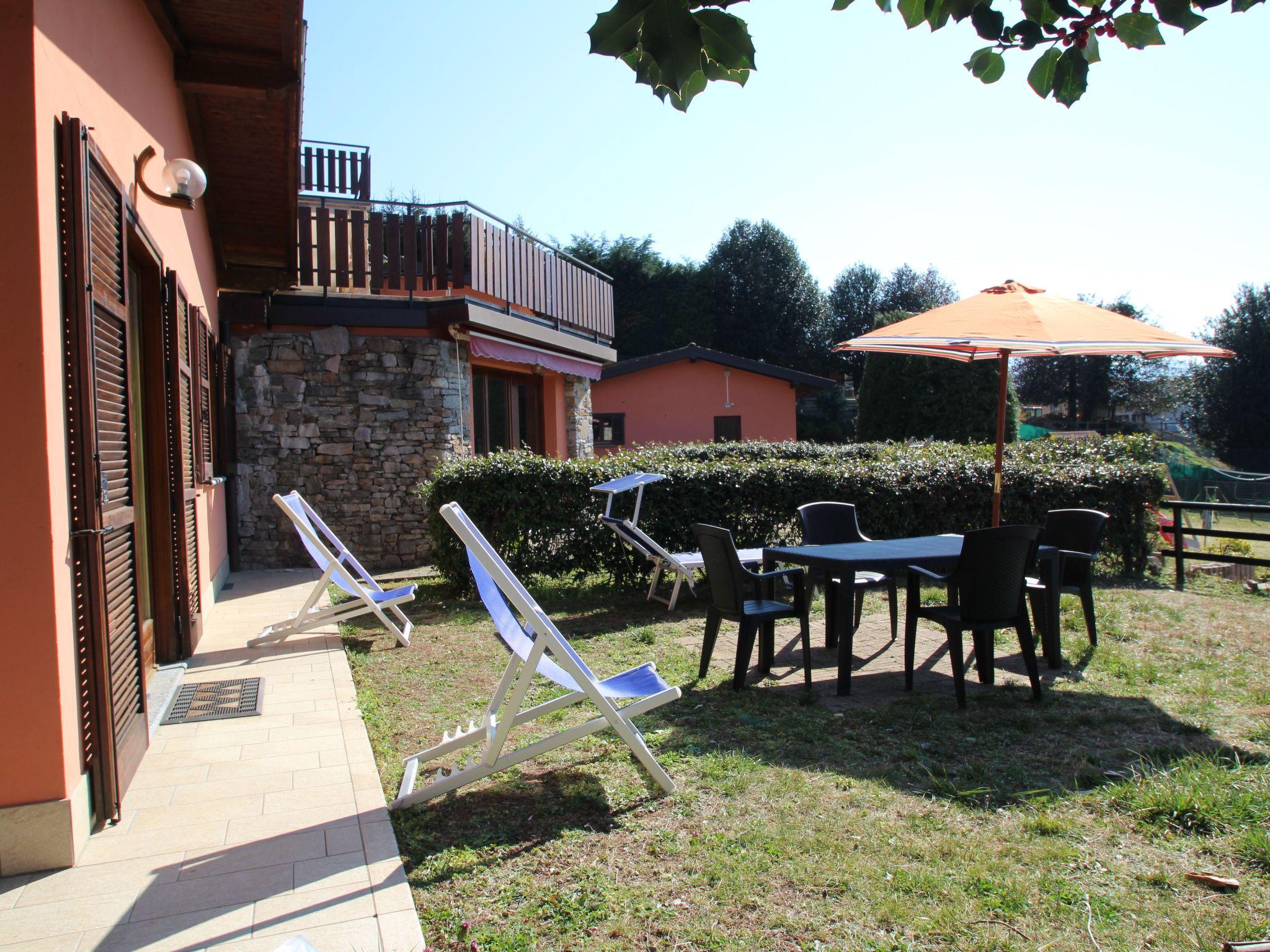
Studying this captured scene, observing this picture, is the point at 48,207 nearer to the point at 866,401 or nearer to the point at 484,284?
the point at 484,284

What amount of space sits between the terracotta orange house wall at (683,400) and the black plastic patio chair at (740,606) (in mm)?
18380

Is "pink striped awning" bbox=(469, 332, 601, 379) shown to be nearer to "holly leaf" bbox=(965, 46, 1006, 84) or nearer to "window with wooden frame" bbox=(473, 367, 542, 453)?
"window with wooden frame" bbox=(473, 367, 542, 453)

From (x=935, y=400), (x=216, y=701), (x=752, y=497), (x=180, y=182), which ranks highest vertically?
(x=180, y=182)

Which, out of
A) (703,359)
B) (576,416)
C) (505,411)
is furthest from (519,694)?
(703,359)

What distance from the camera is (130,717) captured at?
374 centimetres

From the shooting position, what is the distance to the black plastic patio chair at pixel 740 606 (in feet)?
16.9

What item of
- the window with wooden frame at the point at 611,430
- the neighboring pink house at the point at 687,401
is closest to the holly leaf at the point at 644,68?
the neighboring pink house at the point at 687,401

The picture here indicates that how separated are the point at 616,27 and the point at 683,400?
21811 millimetres

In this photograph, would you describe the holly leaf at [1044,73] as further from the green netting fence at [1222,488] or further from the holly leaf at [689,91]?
the green netting fence at [1222,488]

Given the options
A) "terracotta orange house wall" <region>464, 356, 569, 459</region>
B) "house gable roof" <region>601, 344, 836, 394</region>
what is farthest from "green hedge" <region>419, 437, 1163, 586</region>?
"house gable roof" <region>601, 344, 836, 394</region>

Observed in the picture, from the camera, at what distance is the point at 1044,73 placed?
2.67 metres

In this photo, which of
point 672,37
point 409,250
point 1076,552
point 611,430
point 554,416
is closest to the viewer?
point 672,37

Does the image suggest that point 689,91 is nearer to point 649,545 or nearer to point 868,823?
point 868,823

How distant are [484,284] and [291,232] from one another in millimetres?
2796
